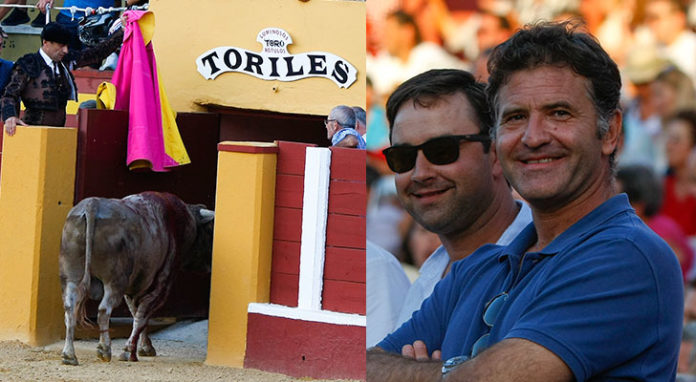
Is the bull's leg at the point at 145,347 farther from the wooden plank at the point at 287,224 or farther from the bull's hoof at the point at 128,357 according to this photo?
the wooden plank at the point at 287,224

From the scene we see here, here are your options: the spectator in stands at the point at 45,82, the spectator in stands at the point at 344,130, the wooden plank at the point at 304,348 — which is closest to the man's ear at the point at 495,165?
the wooden plank at the point at 304,348

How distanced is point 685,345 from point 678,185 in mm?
87

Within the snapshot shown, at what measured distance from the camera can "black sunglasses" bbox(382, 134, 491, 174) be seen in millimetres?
894

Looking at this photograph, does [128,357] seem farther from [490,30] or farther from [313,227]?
[490,30]

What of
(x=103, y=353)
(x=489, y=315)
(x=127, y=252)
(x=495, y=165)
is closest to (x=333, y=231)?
(x=127, y=252)

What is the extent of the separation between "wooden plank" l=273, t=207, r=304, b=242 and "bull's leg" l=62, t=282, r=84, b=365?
98cm

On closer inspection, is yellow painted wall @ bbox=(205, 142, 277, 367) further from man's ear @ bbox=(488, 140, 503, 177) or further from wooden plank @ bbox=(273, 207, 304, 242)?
man's ear @ bbox=(488, 140, 503, 177)

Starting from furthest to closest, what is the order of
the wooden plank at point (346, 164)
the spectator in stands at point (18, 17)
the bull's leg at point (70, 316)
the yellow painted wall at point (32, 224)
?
the spectator in stands at point (18, 17) → the yellow painted wall at point (32, 224) → the bull's leg at point (70, 316) → the wooden plank at point (346, 164)

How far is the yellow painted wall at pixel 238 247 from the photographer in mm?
4836

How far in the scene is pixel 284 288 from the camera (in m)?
4.89

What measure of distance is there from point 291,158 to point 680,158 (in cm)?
439

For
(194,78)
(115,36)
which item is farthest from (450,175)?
(115,36)

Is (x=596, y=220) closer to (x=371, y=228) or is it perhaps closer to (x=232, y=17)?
(x=371, y=228)

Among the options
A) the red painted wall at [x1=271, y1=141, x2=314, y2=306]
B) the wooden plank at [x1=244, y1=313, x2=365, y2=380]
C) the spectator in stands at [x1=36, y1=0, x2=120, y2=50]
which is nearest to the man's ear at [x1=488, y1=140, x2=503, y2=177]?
the wooden plank at [x1=244, y1=313, x2=365, y2=380]
